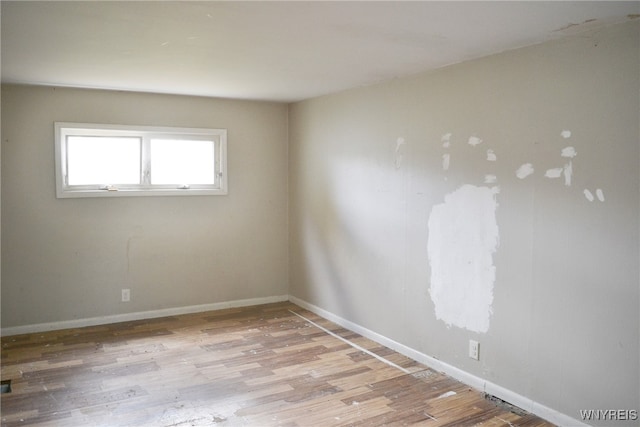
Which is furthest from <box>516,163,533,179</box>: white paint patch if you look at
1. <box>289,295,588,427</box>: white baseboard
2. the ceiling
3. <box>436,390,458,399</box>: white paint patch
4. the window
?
the window

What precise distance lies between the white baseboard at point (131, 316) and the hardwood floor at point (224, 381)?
96 millimetres

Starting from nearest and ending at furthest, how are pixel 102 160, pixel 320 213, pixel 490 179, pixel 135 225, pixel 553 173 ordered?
pixel 553 173 → pixel 490 179 → pixel 102 160 → pixel 135 225 → pixel 320 213

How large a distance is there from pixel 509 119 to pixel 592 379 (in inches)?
61.3

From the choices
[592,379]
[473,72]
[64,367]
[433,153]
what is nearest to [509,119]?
[473,72]

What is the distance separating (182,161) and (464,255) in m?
3.09

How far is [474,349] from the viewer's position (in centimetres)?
332

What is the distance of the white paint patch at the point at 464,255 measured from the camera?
3.21 m

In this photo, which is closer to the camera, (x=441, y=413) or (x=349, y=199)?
(x=441, y=413)

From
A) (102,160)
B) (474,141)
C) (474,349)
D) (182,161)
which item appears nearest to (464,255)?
(474,349)

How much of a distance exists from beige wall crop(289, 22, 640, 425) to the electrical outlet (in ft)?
0.14

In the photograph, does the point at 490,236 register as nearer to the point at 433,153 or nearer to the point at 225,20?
the point at 433,153

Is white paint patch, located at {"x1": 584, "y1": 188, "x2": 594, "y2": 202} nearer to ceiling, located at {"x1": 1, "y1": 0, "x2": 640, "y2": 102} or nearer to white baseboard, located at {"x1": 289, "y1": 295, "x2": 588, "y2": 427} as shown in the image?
ceiling, located at {"x1": 1, "y1": 0, "x2": 640, "y2": 102}

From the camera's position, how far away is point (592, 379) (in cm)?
262

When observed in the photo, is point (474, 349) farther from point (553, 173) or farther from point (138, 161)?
point (138, 161)
